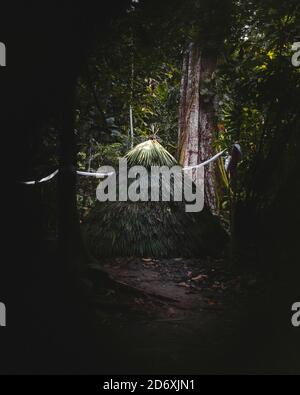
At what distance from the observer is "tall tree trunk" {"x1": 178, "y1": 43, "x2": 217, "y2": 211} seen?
694 centimetres

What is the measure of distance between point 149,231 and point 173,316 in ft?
6.66

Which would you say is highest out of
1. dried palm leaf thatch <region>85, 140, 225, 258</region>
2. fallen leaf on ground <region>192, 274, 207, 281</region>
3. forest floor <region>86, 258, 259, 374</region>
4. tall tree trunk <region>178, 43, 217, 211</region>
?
tall tree trunk <region>178, 43, 217, 211</region>

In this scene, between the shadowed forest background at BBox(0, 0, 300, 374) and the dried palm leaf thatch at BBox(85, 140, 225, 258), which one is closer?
the shadowed forest background at BBox(0, 0, 300, 374)

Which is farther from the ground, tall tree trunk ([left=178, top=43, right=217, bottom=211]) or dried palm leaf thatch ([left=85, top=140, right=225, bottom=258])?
tall tree trunk ([left=178, top=43, right=217, bottom=211])

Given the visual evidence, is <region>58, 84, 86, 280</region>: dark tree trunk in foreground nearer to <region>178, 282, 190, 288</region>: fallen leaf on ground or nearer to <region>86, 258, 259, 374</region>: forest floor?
<region>86, 258, 259, 374</region>: forest floor

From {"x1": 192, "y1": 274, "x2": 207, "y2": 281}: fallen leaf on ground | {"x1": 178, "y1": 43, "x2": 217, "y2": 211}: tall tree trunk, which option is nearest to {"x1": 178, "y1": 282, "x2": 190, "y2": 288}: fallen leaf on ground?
{"x1": 192, "y1": 274, "x2": 207, "y2": 281}: fallen leaf on ground

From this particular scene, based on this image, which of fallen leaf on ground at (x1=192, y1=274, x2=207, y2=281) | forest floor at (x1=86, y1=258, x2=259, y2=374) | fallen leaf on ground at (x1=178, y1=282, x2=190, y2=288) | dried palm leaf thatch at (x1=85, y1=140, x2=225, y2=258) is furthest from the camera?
dried palm leaf thatch at (x1=85, y1=140, x2=225, y2=258)

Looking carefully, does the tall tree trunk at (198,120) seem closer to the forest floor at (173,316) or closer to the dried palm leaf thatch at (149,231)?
the dried palm leaf thatch at (149,231)

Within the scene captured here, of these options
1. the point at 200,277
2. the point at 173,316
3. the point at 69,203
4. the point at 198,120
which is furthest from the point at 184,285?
the point at 198,120

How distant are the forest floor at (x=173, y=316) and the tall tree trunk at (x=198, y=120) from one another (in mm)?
2282

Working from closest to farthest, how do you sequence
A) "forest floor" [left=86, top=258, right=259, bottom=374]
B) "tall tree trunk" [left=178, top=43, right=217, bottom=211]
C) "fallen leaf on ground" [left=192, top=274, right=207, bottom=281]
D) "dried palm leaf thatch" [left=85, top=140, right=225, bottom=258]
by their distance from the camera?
"forest floor" [left=86, top=258, right=259, bottom=374], "fallen leaf on ground" [left=192, top=274, right=207, bottom=281], "dried palm leaf thatch" [left=85, top=140, right=225, bottom=258], "tall tree trunk" [left=178, top=43, right=217, bottom=211]

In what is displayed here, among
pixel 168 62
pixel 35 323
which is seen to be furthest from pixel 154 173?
pixel 35 323

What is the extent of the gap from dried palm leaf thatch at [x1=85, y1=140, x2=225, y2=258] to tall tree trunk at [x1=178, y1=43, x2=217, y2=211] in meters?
1.45
